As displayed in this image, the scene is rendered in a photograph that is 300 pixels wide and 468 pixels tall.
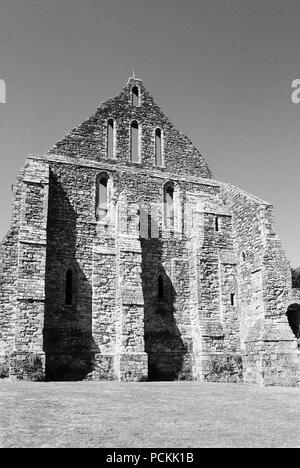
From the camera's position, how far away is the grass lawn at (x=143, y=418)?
6.93 m

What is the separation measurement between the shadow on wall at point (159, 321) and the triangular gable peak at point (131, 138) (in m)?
4.32

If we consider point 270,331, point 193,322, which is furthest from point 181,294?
point 270,331

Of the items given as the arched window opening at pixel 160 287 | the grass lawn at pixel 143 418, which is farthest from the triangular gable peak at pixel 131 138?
the grass lawn at pixel 143 418

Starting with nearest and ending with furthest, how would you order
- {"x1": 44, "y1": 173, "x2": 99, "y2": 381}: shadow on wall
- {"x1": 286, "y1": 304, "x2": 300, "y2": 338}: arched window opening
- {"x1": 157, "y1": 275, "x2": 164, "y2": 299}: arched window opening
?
1. {"x1": 44, "y1": 173, "x2": 99, "y2": 381}: shadow on wall
2. {"x1": 157, "y1": 275, "x2": 164, "y2": 299}: arched window opening
3. {"x1": 286, "y1": 304, "x2": 300, "y2": 338}: arched window opening

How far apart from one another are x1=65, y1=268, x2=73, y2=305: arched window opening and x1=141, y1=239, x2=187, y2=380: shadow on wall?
313cm

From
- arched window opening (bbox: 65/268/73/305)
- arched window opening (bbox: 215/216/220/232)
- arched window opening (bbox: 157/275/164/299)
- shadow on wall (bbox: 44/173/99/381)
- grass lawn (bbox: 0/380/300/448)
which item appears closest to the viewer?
grass lawn (bbox: 0/380/300/448)

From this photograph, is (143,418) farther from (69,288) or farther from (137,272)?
(69,288)

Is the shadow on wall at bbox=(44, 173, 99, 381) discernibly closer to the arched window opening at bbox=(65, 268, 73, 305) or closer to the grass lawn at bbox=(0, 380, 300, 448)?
the arched window opening at bbox=(65, 268, 73, 305)

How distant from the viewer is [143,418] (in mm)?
8766

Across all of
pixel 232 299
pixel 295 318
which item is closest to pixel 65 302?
pixel 232 299

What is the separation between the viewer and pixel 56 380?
17.3 m

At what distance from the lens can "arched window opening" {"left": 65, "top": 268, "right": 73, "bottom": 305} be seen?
1894 cm

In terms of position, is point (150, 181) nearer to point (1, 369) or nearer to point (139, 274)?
point (139, 274)

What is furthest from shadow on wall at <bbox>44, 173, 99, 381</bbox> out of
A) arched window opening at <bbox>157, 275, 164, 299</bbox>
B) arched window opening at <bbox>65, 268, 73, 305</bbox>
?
arched window opening at <bbox>157, 275, 164, 299</bbox>
